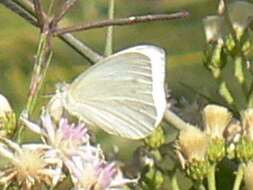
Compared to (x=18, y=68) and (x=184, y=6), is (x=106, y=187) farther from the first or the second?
(x=184, y=6)

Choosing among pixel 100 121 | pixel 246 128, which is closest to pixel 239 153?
pixel 246 128

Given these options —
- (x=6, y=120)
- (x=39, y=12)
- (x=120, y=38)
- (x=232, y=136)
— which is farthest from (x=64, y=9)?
(x=120, y=38)

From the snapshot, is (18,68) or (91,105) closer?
(91,105)

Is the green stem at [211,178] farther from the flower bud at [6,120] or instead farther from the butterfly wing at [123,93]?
the flower bud at [6,120]

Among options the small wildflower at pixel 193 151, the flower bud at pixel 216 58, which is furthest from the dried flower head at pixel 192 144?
the flower bud at pixel 216 58

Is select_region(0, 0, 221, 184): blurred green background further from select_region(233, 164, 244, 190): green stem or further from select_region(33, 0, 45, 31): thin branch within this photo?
select_region(33, 0, 45, 31): thin branch

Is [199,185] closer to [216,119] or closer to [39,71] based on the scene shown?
[216,119]
